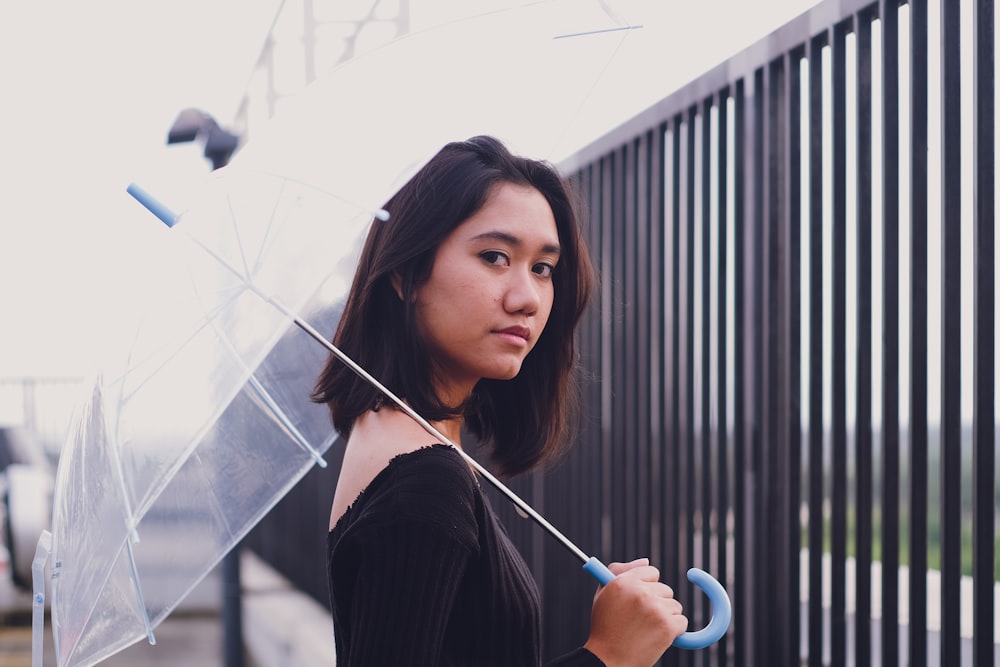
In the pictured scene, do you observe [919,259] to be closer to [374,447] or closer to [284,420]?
[374,447]

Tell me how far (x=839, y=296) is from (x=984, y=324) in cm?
47

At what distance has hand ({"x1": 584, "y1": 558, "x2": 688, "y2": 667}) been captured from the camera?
5.40 ft

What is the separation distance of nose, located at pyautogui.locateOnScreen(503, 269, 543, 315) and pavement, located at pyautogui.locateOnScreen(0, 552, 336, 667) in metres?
4.77

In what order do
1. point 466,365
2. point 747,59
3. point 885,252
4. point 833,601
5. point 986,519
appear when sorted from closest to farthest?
1. point 466,365
2. point 986,519
3. point 885,252
4. point 833,601
5. point 747,59

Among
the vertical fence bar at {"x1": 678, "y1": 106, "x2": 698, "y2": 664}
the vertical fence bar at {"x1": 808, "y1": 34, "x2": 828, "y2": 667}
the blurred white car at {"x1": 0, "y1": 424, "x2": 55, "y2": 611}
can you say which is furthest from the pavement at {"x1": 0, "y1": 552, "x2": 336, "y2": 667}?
the vertical fence bar at {"x1": 808, "y1": 34, "x2": 828, "y2": 667}

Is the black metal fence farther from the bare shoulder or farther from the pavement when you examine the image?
the pavement

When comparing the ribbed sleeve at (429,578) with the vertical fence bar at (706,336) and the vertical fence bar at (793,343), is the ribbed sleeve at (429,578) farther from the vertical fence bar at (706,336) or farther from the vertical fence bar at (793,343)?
the vertical fence bar at (706,336)

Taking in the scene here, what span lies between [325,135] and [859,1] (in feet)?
4.23

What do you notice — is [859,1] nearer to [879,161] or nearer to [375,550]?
[879,161]

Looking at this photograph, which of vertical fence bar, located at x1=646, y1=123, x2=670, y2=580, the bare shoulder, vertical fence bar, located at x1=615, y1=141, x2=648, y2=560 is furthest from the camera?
vertical fence bar, located at x1=615, y1=141, x2=648, y2=560

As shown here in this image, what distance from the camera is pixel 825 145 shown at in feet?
8.70

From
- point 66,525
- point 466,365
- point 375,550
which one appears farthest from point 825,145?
point 66,525

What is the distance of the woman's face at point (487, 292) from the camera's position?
1.77 meters

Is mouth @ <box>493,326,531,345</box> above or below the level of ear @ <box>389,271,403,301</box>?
below
